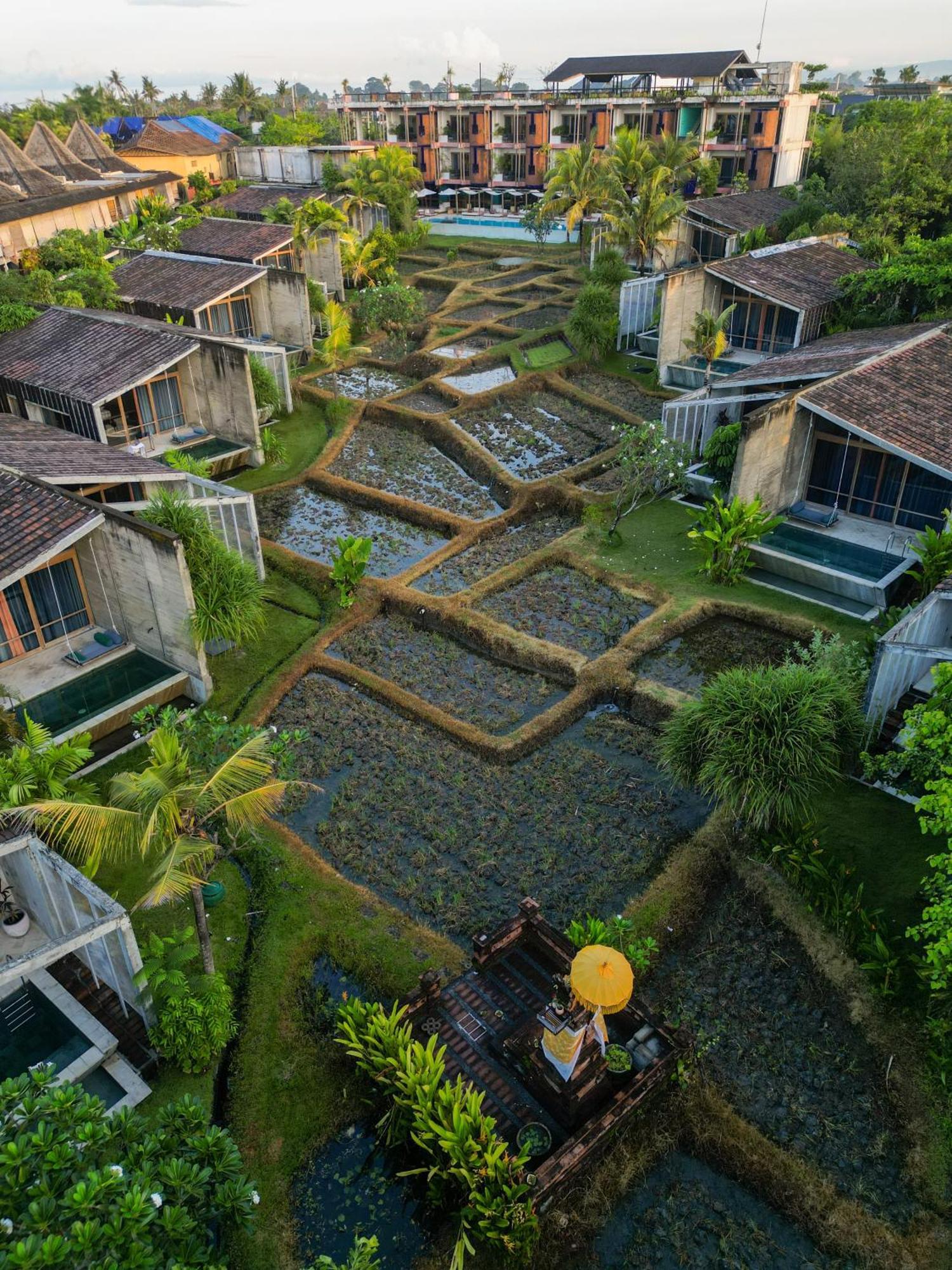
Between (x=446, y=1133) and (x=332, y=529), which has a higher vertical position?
(x=446, y=1133)

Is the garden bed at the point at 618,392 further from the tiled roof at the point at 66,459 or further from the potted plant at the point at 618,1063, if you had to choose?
the potted plant at the point at 618,1063

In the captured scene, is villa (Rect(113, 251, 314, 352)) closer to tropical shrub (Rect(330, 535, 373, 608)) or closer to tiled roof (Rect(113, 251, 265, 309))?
tiled roof (Rect(113, 251, 265, 309))

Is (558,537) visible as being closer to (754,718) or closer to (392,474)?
(392,474)

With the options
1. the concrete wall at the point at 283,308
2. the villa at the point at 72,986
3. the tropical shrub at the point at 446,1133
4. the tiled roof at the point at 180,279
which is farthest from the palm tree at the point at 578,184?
the tropical shrub at the point at 446,1133

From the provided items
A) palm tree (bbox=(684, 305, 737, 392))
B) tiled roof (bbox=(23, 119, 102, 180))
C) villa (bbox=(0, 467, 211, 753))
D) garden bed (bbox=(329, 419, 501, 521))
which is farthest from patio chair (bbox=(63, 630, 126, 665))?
tiled roof (bbox=(23, 119, 102, 180))

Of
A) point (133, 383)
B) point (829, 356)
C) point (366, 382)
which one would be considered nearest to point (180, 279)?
point (366, 382)

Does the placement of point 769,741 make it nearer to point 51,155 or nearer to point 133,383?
point 133,383
